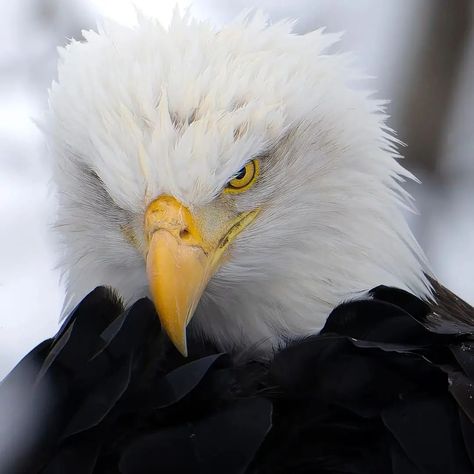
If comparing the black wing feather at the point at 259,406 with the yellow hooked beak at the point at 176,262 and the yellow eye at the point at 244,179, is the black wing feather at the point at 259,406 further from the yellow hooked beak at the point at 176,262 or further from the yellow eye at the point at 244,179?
the yellow eye at the point at 244,179

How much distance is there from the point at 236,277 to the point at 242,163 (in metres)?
0.30

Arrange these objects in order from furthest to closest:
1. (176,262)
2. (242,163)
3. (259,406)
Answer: (242,163) < (176,262) < (259,406)

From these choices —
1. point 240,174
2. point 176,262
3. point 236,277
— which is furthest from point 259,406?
point 240,174

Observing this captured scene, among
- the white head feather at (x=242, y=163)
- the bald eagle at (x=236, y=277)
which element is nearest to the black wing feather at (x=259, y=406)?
the bald eagle at (x=236, y=277)

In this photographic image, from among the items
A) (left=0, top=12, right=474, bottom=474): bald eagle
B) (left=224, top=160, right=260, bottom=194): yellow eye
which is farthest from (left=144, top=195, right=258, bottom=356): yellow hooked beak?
(left=224, top=160, right=260, bottom=194): yellow eye

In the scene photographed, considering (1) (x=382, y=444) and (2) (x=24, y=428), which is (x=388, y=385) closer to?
(1) (x=382, y=444)

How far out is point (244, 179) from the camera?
3.35 meters

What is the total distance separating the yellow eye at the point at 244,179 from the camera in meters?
3.31

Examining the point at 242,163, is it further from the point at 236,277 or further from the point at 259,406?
the point at 259,406

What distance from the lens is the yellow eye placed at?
331 centimetres

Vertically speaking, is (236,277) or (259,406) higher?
(236,277)

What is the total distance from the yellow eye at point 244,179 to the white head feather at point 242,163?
29mm

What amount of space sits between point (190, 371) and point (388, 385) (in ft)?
1.43

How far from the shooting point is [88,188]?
11.3 feet
